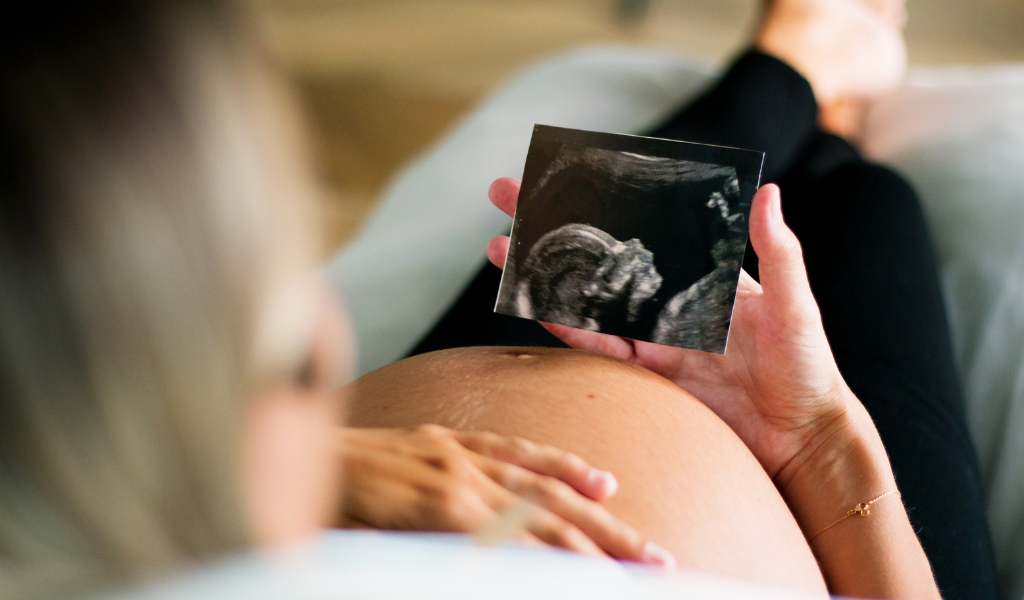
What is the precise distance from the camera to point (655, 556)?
0.45 meters

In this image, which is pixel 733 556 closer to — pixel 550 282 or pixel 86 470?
pixel 550 282

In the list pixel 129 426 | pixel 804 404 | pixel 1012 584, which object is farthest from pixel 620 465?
pixel 1012 584

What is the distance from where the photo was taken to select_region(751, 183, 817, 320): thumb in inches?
22.0

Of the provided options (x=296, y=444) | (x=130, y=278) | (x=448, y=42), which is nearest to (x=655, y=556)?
(x=296, y=444)

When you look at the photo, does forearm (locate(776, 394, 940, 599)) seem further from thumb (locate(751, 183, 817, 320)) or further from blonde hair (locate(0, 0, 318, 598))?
blonde hair (locate(0, 0, 318, 598))

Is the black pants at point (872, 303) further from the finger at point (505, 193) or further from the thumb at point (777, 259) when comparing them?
the thumb at point (777, 259)

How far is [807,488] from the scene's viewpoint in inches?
25.4

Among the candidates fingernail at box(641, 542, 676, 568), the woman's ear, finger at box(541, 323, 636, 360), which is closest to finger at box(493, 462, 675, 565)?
fingernail at box(641, 542, 676, 568)

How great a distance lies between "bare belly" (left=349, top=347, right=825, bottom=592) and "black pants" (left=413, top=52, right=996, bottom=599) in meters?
0.17

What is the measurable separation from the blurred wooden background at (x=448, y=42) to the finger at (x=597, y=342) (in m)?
1.33

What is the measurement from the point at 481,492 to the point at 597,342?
0.30m

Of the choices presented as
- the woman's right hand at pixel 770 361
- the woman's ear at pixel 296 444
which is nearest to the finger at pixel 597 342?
the woman's right hand at pixel 770 361

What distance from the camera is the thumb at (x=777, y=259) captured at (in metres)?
0.56

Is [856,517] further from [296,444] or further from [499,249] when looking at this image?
[296,444]
